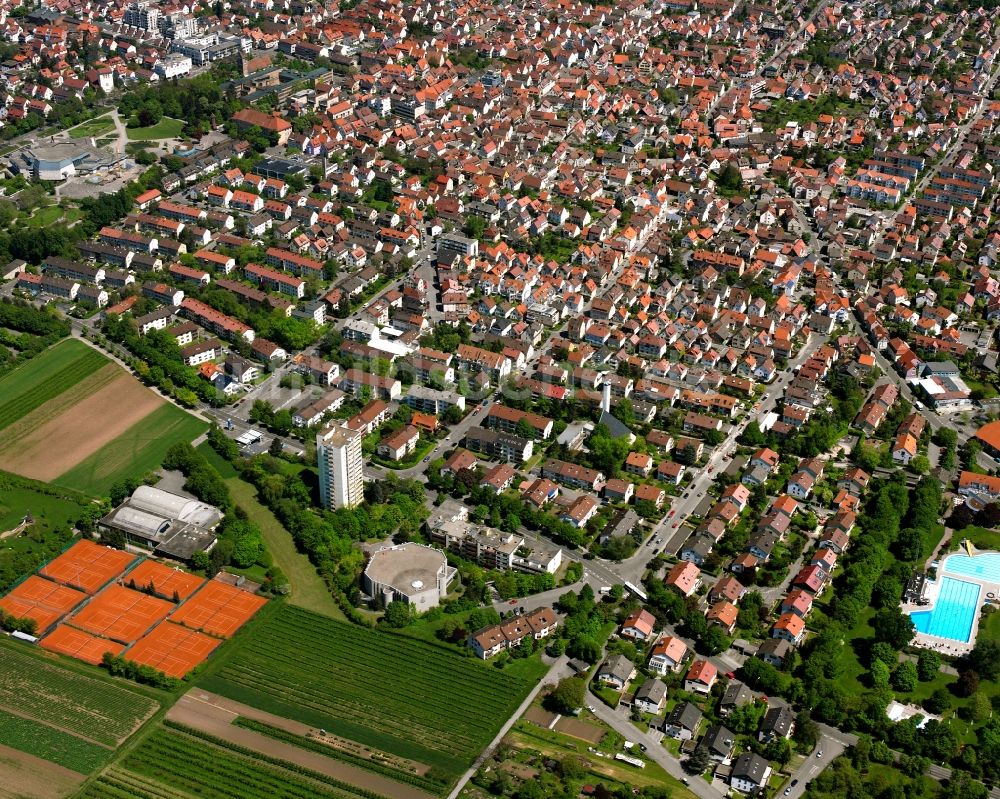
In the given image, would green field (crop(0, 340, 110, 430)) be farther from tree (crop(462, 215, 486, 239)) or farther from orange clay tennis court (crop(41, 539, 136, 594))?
tree (crop(462, 215, 486, 239))

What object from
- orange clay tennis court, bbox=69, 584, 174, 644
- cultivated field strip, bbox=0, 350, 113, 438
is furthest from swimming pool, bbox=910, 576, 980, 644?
cultivated field strip, bbox=0, 350, 113, 438

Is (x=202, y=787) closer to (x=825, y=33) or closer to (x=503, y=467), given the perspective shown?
(x=503, y=467)

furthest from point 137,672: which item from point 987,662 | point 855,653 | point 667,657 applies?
point 987,662

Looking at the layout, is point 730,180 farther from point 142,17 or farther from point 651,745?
point 142,17

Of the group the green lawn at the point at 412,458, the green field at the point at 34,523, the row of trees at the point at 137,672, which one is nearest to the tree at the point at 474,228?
the green lawn at the point at 412,458

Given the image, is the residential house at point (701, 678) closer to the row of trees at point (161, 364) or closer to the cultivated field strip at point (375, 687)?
the cultivated field strip at point (375, 687)

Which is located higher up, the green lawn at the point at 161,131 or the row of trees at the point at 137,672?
the green lawn at the point at 161,131
